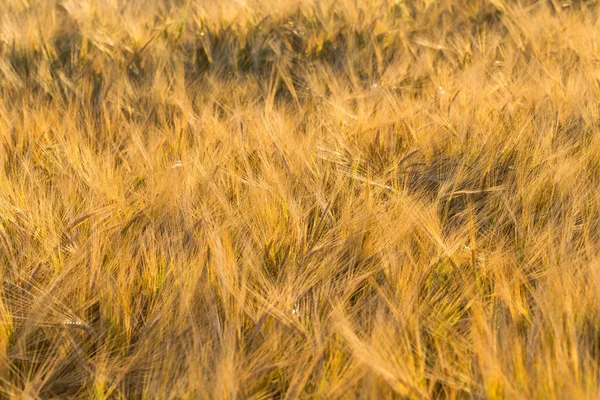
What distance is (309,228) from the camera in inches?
53.5

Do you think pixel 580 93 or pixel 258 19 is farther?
pixel 258 19

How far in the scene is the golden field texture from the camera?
0.96 meters

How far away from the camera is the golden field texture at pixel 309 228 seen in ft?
3.17

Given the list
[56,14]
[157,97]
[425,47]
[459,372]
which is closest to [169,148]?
[157,97]

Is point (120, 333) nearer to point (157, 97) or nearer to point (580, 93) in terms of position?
point (157, 97)

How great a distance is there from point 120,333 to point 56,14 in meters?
2.46

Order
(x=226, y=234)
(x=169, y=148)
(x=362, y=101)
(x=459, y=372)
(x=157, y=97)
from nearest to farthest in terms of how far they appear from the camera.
Answer: (x=459, y=372), (x=226, y=234), (x=169, y=148), (x=362, y=101), (x=157, y=97)

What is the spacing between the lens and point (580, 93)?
6.19 ft

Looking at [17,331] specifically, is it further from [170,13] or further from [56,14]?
[56,14]

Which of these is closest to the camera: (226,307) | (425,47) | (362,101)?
(226,307)

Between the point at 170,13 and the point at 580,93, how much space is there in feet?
6.15

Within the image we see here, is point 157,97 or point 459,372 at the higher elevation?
point 459,372

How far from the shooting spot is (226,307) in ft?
3.52

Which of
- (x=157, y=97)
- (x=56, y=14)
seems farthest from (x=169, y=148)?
(x=56, y=14)
